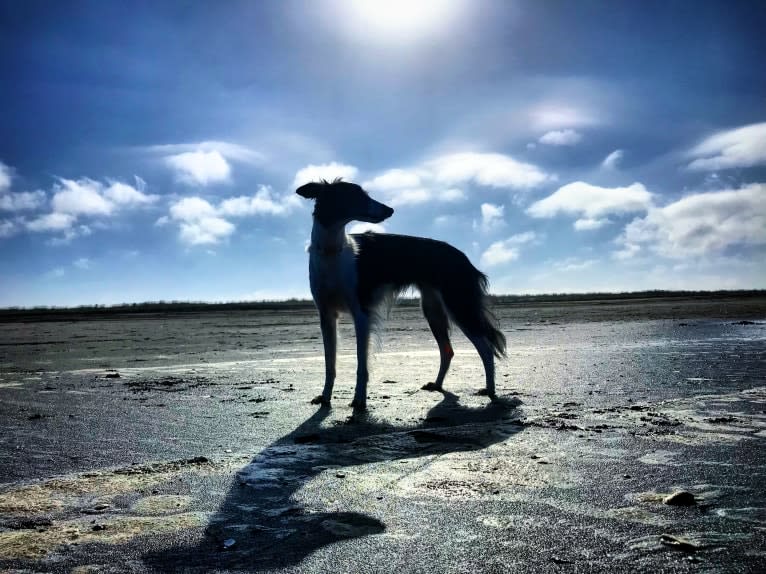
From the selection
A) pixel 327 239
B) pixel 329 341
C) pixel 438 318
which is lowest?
pixel 329 341

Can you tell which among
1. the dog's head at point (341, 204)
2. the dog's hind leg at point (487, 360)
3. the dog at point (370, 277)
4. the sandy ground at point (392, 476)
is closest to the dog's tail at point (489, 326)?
the dog at point (370, 277)

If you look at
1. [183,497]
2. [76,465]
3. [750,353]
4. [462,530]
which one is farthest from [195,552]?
[750,353]

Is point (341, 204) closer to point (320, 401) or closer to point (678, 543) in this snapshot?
point (320, 401)

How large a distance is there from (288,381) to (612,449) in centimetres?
533

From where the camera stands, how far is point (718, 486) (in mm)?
3402

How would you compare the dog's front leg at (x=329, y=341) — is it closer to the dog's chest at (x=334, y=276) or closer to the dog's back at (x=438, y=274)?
the dog's chest at (x=334, y=276)

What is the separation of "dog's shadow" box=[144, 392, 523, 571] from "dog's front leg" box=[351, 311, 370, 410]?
0.37 m

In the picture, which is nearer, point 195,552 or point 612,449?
point 195,552

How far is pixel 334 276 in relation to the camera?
288 inches

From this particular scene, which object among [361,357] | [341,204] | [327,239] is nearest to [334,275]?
[327,239]

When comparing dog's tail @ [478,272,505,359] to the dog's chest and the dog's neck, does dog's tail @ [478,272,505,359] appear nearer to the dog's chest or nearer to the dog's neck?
the dog's chest

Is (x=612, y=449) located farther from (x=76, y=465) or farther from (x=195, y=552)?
(x=76, y=465)

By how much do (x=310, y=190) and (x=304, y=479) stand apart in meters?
4.21

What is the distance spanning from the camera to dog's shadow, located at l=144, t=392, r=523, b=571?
268 centimetres
